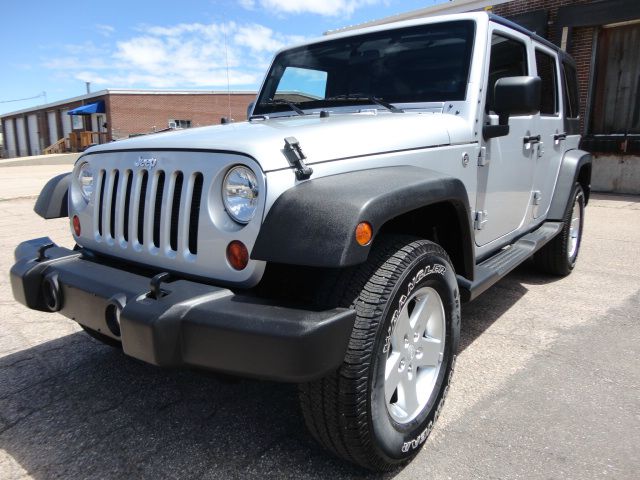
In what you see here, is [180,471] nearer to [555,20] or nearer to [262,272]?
[262,272]

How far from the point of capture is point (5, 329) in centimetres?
356

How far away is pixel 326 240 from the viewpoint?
158 cm

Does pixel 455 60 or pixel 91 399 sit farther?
pixel 455 60

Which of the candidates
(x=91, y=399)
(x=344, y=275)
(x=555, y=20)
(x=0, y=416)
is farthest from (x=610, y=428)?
(x=555, y=20)

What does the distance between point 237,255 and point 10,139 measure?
58432mm

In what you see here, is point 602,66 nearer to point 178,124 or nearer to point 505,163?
point 505,163

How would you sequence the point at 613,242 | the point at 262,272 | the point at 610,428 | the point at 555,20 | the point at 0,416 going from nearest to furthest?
the point at 262,272
the point at 610,428
the point at 0,416
the point at 613,242
the point at 555,20

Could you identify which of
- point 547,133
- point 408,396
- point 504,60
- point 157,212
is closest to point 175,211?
point 157,212

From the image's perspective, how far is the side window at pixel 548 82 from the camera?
154 inches

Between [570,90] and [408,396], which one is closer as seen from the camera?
[408,396]

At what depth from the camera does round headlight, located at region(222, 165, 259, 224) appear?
1.78 metres

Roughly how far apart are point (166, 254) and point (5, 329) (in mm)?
2353

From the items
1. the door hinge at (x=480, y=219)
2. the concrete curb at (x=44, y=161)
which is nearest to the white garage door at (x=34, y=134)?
the concrete curb at (x=44, y=161)

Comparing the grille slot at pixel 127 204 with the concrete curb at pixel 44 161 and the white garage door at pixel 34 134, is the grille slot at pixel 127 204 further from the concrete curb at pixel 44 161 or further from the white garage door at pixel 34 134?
the white garage door at pixel 34 134
